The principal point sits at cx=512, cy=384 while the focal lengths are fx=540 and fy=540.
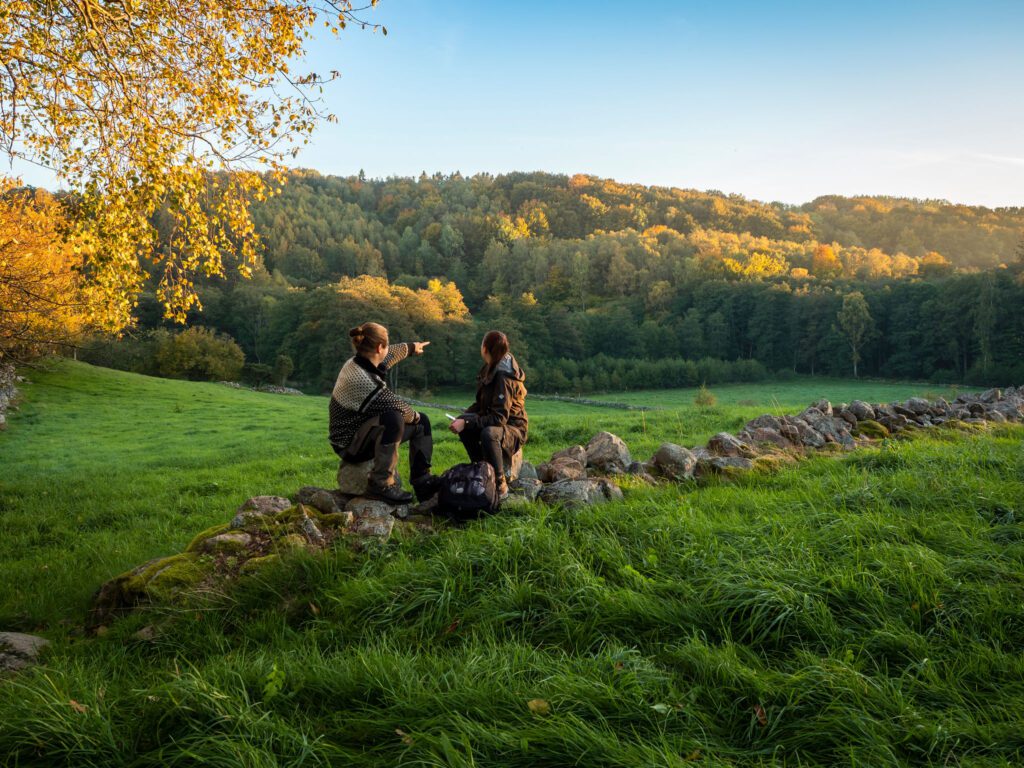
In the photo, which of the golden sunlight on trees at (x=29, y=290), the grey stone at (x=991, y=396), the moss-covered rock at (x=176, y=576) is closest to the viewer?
the moss-covered rock at (x=176, y=576)

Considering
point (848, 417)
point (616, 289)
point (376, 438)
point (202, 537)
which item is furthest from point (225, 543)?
point (616, 289)

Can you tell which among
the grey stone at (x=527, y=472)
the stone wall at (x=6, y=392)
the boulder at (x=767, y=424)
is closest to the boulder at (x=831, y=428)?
the boulder at (x=767, y=424)

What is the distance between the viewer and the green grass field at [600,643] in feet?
7.71

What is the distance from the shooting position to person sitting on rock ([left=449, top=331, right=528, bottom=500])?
5855 mm

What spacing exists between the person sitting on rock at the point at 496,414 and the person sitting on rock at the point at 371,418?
0.69 meters

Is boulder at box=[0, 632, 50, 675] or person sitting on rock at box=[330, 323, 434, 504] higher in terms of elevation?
person sitting on rock at box=[330, 323, 434, 504]

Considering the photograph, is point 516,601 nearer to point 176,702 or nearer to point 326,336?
point 176,702

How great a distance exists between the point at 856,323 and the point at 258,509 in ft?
254

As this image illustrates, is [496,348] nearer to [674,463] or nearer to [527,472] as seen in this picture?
[527,472]

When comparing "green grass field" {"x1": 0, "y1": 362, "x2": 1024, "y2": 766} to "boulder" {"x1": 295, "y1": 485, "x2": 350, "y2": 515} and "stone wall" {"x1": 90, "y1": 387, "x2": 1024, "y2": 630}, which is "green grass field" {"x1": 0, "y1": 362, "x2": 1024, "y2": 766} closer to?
"stone wall" {"x1": 90, "y1": 387, "x2": 1024, "y2": 630}

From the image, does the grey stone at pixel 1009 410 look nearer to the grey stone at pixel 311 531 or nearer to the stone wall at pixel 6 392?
the grey stone at pixel 311 531

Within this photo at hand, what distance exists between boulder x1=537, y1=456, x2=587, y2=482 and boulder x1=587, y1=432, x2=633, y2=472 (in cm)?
25

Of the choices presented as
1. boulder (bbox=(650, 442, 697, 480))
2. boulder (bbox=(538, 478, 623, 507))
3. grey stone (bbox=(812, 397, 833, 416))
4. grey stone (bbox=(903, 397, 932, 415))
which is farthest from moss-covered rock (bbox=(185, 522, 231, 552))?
grey stone (bbox=(903, 397, 932, 415))

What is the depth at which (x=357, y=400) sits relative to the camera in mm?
5520
